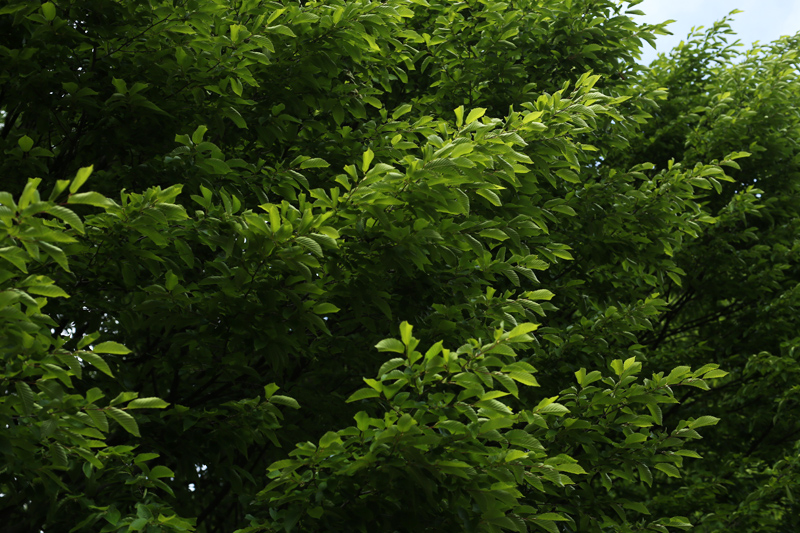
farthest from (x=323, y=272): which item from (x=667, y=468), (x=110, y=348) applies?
(x=667, y=468)

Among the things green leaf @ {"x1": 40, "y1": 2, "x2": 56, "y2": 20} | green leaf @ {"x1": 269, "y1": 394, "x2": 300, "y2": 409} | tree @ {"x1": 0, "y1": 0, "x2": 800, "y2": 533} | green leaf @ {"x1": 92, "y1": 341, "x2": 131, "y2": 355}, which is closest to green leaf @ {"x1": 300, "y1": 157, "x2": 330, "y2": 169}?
tree @ {"x1": 0, "y1": 0, "x2": 800, "y2": 533}

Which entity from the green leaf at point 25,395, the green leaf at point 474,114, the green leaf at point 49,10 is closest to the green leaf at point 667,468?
the green leaf at point 474,114

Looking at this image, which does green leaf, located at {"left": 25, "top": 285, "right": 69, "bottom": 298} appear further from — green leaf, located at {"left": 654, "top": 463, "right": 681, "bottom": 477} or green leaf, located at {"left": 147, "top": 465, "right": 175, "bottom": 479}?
green leaf, located at {"left": 654, "top": 463, "right": 681, "bottom": 477}

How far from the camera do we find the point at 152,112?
4.64m

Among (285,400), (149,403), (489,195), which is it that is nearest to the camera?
(149,403)

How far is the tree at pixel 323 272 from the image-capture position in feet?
10.3

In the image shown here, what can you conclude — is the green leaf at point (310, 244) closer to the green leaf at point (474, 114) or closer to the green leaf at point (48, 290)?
the green leaf at point (48, 290)

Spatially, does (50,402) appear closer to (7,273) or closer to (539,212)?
(7,273)

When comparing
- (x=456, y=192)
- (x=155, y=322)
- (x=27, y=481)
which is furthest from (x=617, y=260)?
(x=27, y=481)

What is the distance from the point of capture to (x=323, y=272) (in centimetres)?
402

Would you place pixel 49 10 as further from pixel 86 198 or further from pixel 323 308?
pixel 323 308

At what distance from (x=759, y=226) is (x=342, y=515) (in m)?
8.39

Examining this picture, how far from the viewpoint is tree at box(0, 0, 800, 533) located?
315cm

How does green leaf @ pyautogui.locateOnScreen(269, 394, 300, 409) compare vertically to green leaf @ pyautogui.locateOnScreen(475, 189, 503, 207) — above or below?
below
